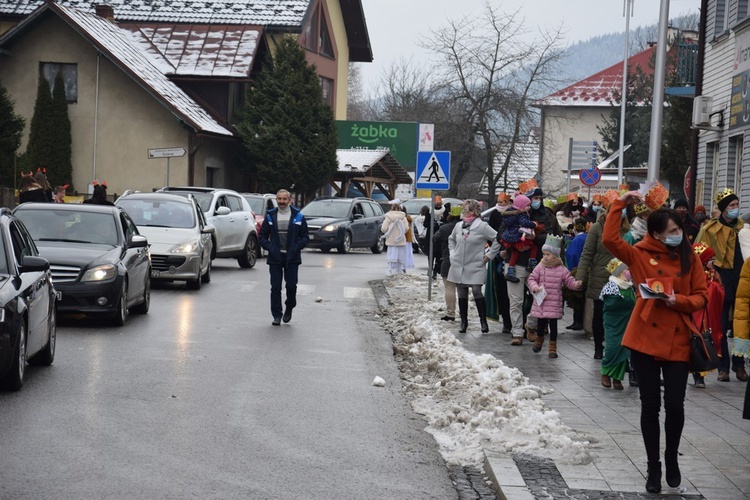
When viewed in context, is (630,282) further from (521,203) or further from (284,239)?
(284,239)

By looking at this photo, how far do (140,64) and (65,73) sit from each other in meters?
2.63

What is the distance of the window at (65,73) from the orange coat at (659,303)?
37.3 metres

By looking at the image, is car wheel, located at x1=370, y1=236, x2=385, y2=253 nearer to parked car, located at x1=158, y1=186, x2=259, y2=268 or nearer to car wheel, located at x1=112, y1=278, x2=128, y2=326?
parked car, located at x1=158, y1=186, x2=259, y2=268

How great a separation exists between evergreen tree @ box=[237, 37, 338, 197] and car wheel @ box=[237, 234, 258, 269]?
56.4ft

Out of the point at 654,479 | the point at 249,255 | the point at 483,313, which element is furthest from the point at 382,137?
the point at 654,479

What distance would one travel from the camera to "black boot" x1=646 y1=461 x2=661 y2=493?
655 centimetres

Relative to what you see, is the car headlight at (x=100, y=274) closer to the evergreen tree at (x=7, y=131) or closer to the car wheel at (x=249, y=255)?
the car wheel at (x=249, y=255)

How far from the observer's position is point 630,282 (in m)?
10.1

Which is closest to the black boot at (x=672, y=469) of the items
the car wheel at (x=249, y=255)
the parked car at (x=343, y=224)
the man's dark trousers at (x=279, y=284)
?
the man's dark trousers at (x=279, y=284)

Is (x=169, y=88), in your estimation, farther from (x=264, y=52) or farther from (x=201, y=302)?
(x=201, y=302)

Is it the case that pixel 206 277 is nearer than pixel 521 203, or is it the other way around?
pixel 521 203

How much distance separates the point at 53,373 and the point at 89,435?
291cm

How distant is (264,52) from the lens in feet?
A: 156

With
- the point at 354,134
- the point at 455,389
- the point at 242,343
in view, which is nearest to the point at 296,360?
the point at 242,343
